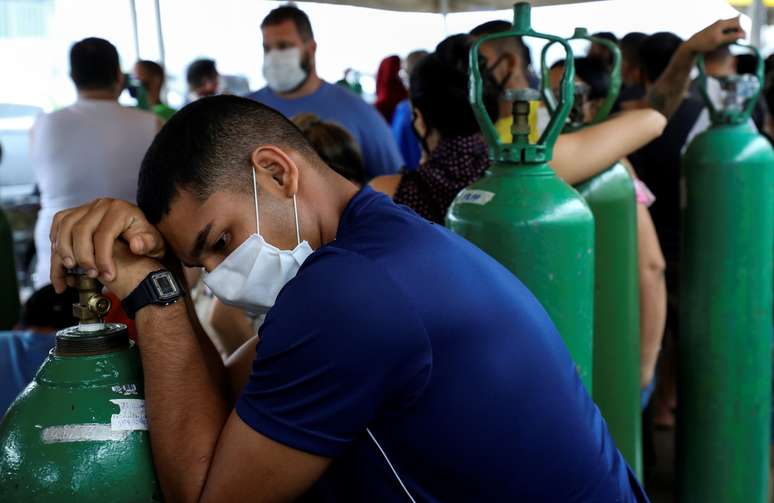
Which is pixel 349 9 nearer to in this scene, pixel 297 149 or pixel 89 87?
pixel 89 87

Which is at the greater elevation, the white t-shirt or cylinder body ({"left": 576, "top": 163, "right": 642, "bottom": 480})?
the white t-shirt

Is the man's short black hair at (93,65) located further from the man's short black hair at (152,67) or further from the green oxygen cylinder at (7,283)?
the man's short black hair at (152,67)

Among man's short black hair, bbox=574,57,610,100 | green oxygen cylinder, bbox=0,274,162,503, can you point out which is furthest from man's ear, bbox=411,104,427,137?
green oxygen cylinder, bbox=0,274,162,503

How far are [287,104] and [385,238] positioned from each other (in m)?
2.26

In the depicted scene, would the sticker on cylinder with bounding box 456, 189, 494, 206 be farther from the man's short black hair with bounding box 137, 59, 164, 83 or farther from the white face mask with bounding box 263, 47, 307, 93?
the man's short black hair with bounding box 137, 59, 164, 83

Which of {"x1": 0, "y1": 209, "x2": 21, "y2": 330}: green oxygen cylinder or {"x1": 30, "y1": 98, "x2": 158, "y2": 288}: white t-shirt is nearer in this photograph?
{"x1": 30, "y1": 98, "x2": 158, "y2": 288}: white t-shirt

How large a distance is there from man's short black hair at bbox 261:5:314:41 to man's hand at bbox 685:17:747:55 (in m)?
1.49

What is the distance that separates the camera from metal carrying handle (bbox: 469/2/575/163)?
166 cm

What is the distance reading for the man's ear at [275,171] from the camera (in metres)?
1.16

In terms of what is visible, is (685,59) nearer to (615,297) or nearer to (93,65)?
(615,297)

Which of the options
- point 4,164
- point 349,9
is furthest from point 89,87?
point 4,164

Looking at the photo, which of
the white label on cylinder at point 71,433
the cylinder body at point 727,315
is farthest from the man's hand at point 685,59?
the white label on cylinder at point 71,433

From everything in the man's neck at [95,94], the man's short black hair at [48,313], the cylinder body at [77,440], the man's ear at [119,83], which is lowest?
the man's short black hair at [48,313]

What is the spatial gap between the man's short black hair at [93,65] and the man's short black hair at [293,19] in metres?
0.59
